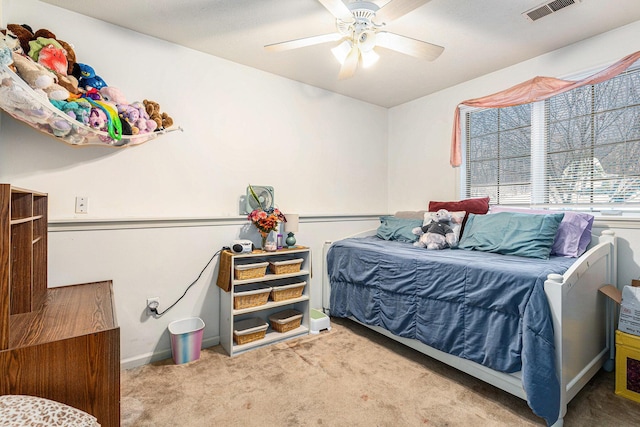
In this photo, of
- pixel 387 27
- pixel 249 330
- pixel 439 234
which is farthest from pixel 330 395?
pixel 387 27

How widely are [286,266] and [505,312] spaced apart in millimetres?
1574

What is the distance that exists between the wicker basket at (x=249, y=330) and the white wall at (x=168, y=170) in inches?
8.8

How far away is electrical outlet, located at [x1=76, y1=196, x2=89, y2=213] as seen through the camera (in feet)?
6.57

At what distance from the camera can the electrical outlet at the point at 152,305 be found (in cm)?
221

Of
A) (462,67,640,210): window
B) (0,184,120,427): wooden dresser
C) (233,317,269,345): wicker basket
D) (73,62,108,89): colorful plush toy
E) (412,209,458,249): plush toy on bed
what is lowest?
(233,317,269,345): wicker basket

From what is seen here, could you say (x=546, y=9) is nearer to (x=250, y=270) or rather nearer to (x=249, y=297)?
(x=250, y=270)

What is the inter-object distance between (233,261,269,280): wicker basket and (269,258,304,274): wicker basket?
0.37 ft

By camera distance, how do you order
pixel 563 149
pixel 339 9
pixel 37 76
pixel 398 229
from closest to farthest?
pixel 37 76, pixel 339 9, pixel 563 149, pixel 398 229

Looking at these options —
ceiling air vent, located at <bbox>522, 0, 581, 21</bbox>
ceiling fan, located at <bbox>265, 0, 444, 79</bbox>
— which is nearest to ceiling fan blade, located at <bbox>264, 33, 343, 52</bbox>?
ceiling fan, located at <bbox>265, 0, 444, 79</bbox>

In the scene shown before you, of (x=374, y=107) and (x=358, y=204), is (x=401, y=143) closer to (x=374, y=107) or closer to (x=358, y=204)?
(x=374, y=107)

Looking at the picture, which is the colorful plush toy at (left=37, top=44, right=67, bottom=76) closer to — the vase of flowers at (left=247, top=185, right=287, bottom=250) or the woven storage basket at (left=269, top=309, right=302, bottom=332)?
the vase of flowers at (left=247, top=185, right=287, bottom=250)

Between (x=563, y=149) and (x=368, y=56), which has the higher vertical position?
(x=368, y=56)

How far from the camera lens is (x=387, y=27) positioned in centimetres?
212

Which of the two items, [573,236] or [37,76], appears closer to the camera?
[37,76]
